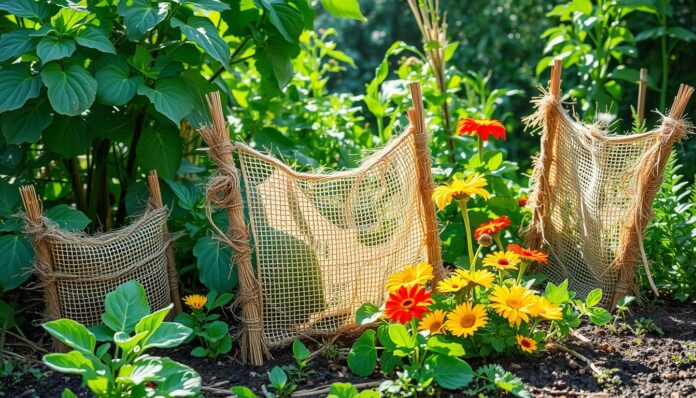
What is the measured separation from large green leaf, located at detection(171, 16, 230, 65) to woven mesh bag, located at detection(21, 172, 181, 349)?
43 cm

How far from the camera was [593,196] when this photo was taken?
270 centimetres

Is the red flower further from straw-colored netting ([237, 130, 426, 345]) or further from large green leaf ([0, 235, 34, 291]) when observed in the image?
large green leaf ([0, 235, 34, 291])

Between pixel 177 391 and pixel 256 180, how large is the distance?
0.73 metres

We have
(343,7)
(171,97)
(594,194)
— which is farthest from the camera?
(343,7)

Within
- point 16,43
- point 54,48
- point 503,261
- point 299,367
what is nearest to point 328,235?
point 299,367

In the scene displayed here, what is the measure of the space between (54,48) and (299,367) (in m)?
1.15

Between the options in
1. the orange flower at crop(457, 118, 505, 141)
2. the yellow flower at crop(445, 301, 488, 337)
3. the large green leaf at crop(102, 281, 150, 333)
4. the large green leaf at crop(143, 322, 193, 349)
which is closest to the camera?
the large green leaf at crop(143, 322, 193, 349)

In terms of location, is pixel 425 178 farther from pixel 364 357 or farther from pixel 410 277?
pixel 364 357

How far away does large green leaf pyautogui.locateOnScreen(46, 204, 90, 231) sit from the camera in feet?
7.96

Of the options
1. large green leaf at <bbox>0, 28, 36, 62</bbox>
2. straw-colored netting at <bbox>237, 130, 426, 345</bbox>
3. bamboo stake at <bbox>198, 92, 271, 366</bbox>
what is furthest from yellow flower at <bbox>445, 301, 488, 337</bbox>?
large green leaf at <bbox>0, 28, 36, 62</bbox>

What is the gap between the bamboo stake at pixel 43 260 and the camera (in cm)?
226

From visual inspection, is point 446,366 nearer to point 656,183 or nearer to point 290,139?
point 656,183

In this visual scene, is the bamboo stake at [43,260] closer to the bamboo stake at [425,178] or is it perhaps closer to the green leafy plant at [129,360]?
the green leafy plant at [129,360]

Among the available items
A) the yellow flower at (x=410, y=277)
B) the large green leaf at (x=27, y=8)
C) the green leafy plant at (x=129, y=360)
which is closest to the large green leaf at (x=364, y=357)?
the yellow flower at (x=410, y=277)
